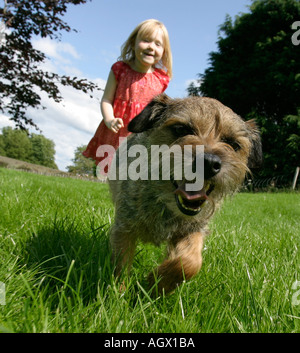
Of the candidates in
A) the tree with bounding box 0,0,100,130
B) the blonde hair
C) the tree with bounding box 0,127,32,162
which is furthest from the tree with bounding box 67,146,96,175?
the blonde hair

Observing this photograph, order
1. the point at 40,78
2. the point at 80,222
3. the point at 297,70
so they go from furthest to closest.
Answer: the point at 297,70, the point at 40,78, the point at 80,222

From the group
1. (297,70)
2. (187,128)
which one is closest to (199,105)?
(187,128)

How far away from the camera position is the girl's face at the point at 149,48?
422 cm

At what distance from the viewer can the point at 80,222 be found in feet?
12.2

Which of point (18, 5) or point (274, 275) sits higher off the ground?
point (18, 5)

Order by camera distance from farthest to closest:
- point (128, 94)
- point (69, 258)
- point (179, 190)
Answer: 1. point (128, 94)
2. point (69, 258)
3. point (179, 190)

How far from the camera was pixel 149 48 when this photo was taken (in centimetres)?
422

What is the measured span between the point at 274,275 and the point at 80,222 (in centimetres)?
218

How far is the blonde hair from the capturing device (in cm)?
426

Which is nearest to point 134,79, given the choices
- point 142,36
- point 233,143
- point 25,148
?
point 142,36

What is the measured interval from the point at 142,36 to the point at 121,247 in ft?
9.76

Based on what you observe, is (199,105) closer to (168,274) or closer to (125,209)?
(125,209)

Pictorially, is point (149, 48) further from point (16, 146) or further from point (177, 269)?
point (16, 146)

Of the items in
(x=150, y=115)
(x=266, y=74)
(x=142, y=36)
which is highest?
(x=266, y=74)
